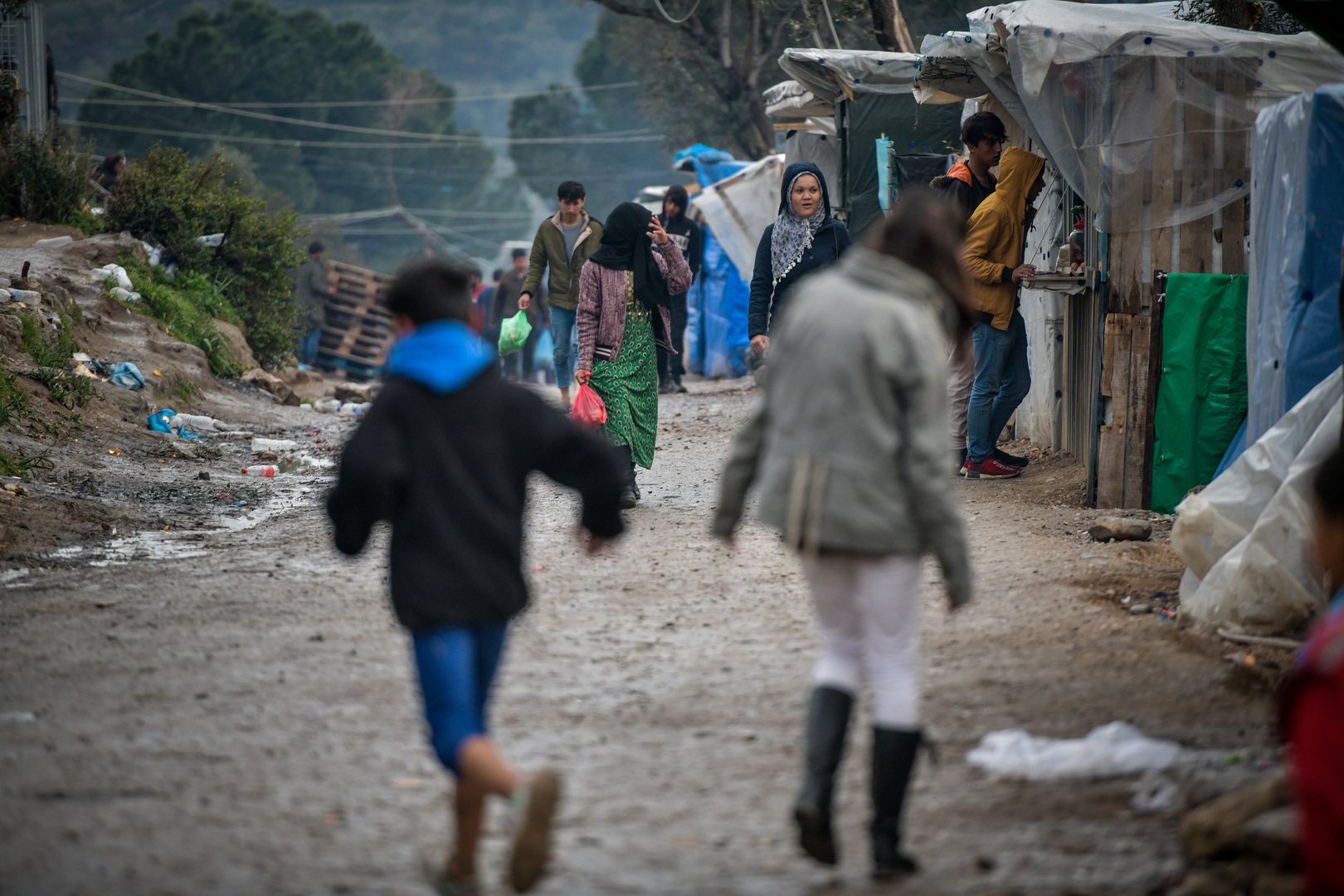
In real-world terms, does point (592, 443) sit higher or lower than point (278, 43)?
lower

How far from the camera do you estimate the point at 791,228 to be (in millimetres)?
7648

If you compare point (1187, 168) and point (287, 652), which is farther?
point (1187, 168)

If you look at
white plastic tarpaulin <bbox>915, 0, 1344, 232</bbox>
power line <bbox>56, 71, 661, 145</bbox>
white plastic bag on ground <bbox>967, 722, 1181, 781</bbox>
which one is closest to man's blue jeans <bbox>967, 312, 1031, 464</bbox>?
white plastic tarpaulin <bbox>915, 0, 1344, 232</bbox>

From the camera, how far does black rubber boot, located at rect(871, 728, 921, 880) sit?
2.92 m

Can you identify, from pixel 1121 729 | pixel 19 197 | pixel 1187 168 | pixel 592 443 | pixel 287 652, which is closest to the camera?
pixel 592 443

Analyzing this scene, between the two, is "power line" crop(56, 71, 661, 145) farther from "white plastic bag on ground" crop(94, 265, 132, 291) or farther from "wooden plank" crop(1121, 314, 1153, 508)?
"wooden plank" crop(1121, 314, 1153, 508)

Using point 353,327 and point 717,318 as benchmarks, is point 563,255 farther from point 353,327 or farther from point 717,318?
point 353,327

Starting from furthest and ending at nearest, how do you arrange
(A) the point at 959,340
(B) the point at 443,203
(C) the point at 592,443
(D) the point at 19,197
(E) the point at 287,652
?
1. (B) the point at 443,203
2. (D) the point at 19,197
3. (E) the point at 287,652
4. (A) the point at 959,340
5. (C) the point at 592,443

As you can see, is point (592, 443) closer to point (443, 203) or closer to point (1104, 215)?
point (1104, 215)

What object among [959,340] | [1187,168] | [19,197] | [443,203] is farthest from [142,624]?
[443,203]

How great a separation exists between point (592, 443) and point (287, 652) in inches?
95.9

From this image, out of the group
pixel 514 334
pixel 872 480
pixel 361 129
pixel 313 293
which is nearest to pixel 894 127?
pixel 514 334

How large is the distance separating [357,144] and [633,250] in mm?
56198

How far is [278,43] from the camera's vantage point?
58031 mm
